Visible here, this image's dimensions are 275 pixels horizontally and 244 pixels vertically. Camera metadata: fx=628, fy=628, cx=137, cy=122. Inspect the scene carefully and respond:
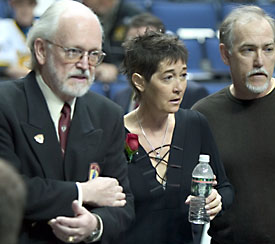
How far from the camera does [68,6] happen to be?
2529mm

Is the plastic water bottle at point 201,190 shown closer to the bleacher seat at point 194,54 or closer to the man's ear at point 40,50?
the man's ear at point 40,50

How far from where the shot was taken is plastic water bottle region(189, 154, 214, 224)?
2.78 metres

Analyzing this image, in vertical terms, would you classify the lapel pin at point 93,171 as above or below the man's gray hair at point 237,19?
below

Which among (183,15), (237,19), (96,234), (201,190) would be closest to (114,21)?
(183,15)

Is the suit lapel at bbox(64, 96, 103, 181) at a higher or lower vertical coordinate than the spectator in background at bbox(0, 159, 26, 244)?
lower

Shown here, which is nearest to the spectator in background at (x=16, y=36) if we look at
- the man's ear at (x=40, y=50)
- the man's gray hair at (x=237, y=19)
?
the man's gray hair at (x=237, y=19)

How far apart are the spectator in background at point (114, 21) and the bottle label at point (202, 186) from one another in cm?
383

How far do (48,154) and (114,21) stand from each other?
4.95m

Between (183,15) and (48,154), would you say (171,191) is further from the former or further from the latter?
(183,15)

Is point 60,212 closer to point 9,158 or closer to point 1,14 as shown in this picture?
point 9,158

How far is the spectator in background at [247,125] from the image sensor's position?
312 centimetres

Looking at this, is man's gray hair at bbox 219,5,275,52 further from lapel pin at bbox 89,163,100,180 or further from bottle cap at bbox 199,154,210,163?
lapel pin at bbox 89,163,100,180

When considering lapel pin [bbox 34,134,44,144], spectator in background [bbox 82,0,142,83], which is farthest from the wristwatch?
spectator in background [bbox 82,0,142,83]

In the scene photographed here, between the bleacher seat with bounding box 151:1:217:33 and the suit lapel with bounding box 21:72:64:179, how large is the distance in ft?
18.2
